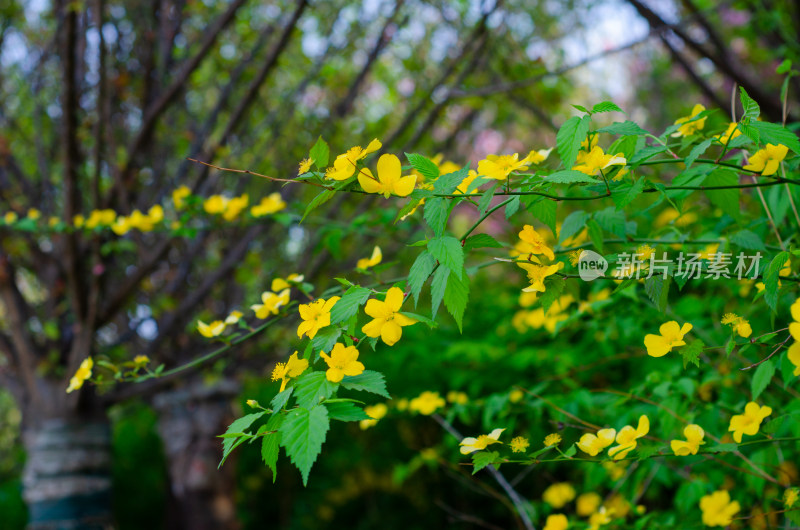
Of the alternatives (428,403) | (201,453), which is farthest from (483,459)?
(201,453)

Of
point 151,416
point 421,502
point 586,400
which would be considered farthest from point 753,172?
point 151,416

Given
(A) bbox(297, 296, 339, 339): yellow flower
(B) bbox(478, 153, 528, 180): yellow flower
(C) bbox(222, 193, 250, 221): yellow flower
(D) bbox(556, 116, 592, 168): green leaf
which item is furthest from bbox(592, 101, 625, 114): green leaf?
(C) bbox(222, 193, 250, 221): yellow flower

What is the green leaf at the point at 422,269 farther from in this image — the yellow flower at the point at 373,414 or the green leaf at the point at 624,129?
the green leaf at the point at 624,129

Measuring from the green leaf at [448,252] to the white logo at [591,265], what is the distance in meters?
0.24

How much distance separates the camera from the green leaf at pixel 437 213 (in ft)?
2.46

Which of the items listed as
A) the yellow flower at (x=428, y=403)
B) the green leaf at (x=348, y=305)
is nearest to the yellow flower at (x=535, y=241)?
the green leaf at (x=348, y=305)

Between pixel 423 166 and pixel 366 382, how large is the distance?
31 centimetres

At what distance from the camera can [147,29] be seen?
275cm

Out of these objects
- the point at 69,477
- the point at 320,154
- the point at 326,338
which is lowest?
the point at 69,477

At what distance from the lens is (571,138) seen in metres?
0.79

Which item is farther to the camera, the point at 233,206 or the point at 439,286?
the point at 233,206

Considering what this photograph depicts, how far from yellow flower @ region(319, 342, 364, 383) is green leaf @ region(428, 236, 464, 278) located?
0.16m

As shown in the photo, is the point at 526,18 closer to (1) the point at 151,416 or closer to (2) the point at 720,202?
(2) the point at 720,202

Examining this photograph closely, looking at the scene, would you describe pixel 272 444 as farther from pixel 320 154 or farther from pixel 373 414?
pixel 373 414
